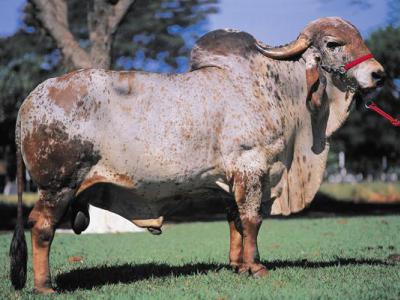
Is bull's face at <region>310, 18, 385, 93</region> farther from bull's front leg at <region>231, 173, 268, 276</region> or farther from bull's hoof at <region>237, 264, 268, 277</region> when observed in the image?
bull's hoof at <region>237, 264, 268, 277</region>

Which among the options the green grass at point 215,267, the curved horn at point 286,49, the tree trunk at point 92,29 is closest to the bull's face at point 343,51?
the curved horn at point 286,49

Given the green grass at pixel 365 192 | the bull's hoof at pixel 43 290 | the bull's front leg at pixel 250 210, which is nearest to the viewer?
the bull's hoof at pixel 43 290

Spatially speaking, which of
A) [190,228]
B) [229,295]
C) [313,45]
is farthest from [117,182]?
[190,228]

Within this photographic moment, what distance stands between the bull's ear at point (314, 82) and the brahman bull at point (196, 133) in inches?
0.4

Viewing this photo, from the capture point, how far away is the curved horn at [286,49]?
670 cm

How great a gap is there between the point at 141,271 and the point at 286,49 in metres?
2.82

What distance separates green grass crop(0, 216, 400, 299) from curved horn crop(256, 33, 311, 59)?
2.15 m

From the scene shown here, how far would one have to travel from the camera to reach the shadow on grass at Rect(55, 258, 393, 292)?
21.5 ft

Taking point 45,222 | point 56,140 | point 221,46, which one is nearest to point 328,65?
point 221,46

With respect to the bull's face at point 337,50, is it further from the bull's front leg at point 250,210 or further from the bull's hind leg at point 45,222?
the bull's hind leg at point 45,222

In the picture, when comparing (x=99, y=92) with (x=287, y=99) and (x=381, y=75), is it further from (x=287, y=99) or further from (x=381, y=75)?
(x=381, y=75)

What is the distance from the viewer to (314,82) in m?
6.63

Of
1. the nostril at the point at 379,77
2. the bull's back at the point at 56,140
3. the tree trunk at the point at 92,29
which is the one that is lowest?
the bull's back at the point at 56,140

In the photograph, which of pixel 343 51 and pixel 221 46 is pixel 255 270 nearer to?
pixel 221 46
